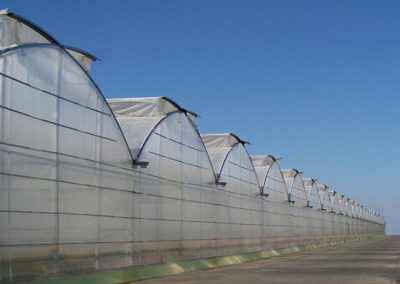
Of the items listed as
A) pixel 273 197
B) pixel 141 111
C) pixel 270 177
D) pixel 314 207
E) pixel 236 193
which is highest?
pixel 141 111

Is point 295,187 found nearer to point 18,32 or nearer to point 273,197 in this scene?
point 273,197

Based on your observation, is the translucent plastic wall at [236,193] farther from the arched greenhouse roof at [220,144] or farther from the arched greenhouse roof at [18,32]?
the arched greenhouse roof at [18,32]

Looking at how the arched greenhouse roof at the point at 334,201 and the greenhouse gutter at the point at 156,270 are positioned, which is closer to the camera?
the greenhouse gutter at the point at 156,270

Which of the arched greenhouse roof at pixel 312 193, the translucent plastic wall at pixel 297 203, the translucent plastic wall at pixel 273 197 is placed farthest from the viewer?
the arched greenhouse roof at pixel 312 193

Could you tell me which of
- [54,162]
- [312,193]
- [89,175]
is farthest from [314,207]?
[54,162]

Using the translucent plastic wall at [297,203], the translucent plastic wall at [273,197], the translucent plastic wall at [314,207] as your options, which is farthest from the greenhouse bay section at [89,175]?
the translucent plastic wall at [314,207]

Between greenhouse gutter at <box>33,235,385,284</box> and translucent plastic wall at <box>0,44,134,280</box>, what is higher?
translucent plastic wall at <box>0,44,134,280</box>

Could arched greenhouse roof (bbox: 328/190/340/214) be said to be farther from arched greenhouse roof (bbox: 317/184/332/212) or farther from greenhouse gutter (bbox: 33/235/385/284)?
greenhouse gutter (bbox: 33/235/385/284)

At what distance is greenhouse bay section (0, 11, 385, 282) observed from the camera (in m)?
16.2

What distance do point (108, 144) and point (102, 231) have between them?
9.96ft

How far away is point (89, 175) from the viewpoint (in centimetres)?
2005

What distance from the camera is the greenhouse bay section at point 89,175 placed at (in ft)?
53.0

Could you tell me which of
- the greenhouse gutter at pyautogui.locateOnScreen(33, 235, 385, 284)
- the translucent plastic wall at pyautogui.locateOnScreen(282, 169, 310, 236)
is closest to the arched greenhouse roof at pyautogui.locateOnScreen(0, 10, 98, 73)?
the greenhouse gutter at pyautogui.locateOnScreen(33, 235, 385, 284)

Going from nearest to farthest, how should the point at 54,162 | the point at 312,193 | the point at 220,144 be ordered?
the point at 54,162 < the point at 220,144 < the point at 312,193
